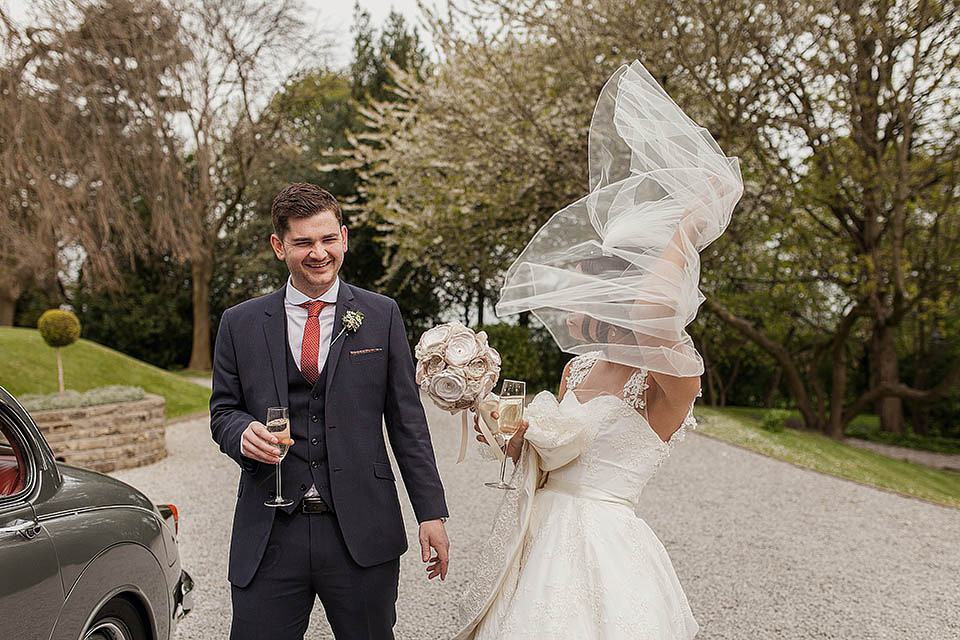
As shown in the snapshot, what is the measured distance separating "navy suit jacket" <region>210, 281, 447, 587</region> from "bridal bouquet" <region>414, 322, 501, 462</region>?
0.40m

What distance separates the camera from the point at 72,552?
2363mm

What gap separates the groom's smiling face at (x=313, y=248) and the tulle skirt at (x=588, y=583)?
3.58ft

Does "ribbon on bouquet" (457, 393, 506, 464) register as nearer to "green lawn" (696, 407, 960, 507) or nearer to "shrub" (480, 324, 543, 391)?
"green lawn" (696, 407, 960, 507)

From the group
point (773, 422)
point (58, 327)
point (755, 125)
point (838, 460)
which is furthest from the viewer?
point (773, 422)

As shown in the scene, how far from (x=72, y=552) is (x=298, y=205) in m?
1.31

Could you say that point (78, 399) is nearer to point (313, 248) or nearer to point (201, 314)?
point (313, 248)

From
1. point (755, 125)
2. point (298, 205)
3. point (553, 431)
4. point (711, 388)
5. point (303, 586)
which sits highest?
point (755, 125)

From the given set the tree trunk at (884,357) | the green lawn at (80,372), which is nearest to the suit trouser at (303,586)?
the green lawn at (80,372)

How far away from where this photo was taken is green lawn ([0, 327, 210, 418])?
490 inches

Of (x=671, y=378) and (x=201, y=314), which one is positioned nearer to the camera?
(x=671, y=378)

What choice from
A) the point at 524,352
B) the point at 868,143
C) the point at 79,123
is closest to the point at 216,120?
the point at 79,123

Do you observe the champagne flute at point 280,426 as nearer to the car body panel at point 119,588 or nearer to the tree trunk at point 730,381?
the car body panel at point 119,588

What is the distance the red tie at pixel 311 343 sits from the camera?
8.34 ft

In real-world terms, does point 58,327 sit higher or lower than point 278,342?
lower
